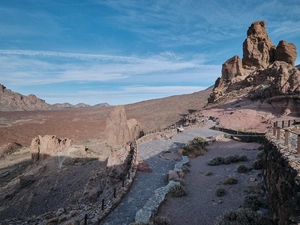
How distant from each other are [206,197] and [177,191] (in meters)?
1.21

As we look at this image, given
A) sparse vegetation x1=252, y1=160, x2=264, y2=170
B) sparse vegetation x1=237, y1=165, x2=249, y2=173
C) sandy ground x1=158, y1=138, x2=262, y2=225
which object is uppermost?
sparse vegetation x1=252, y1=160, x2=264, y2=170

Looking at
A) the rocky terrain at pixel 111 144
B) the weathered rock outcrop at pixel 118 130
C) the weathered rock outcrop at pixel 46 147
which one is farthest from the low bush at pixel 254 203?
the weathered rock outcrop at pixel 118 130

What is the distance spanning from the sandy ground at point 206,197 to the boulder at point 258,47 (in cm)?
3745

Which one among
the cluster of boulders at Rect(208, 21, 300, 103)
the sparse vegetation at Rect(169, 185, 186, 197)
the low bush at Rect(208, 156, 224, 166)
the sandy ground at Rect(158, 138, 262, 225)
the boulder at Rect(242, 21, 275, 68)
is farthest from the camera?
the boulder at Rect(242, 21, 275, 68)

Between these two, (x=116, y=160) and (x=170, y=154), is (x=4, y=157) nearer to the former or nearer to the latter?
(x=116, y=160)

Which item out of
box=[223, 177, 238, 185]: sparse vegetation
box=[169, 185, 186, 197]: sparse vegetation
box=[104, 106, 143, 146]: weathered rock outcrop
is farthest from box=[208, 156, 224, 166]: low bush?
box=[104, 106, 143, 146]: weathered rock outcrop

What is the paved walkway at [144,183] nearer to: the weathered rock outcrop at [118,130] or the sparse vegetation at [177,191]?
the sparse vegetation at [177,191]

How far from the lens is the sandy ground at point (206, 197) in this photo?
24.3ft

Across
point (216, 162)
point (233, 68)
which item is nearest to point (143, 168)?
point (216, 162)

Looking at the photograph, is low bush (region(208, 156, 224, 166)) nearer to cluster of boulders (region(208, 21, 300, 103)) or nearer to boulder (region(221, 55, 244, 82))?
cluster of boulders (region(208, 21, 300, 103))

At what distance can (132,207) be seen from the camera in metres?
8.10

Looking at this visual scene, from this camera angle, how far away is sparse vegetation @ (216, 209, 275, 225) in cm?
540

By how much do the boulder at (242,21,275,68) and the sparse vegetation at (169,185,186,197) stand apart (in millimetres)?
42488

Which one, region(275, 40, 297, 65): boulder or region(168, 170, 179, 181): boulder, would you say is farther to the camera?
region(275, 40, 297, 65): boulder
